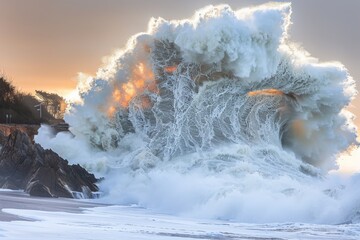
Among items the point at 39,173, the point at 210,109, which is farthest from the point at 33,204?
Answer: the point at 210,109

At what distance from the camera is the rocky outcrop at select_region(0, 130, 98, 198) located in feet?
81.8

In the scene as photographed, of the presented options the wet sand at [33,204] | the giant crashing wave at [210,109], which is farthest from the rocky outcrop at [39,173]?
the wet sand at [33,204]

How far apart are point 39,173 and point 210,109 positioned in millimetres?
6856

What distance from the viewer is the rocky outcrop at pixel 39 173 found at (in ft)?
81.8

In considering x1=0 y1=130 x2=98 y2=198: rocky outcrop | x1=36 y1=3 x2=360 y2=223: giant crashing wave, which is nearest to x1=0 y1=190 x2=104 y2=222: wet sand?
x1=0 y1=130 x2=98 y2=198: rocky outcrop

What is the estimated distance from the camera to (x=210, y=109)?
1166 inches

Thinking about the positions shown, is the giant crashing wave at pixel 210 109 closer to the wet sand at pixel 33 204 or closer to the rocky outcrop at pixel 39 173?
the rocky outcrop at pixel 39 173

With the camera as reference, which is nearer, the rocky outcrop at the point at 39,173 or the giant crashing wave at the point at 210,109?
the rocky outcrop at the point at 39,173

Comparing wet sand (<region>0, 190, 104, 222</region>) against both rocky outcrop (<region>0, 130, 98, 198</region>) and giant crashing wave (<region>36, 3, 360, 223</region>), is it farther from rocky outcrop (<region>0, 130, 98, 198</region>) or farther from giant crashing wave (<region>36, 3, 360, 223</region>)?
giant crashing wave (<region>36, 3, 360, 223</region>)

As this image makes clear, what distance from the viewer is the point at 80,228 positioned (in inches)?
567

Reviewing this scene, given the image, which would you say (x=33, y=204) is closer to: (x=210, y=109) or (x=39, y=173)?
(x=39, y=173)

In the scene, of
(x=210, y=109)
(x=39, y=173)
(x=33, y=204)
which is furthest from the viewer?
(x=210, y=109)

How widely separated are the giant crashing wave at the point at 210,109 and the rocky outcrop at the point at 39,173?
3.30 feet

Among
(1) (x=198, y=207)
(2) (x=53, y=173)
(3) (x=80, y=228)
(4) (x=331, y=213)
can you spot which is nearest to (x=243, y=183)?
(1) (x=198, y=207)
